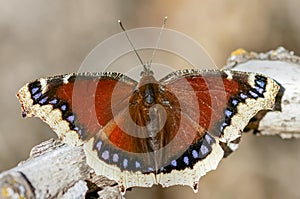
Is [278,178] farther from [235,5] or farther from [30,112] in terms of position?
[30,112]

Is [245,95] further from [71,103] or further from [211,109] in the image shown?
[71,103]

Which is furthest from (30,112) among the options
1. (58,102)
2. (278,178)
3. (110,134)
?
(278,178)

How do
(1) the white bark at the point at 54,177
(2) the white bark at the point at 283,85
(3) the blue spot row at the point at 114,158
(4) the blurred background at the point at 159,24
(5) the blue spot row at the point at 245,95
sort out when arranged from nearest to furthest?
(1) the white bark at the point at 54,177 < (3) the blue spot row at the point at 114,158 < (5) the blue spot row at the point at 245,95 < (2) the white bark at the point at 283,85 < (4) the blurred background at the point at 159,24

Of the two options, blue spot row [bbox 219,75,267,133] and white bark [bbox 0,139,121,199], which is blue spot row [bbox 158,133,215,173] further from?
white bark [bbox 0,139,121,199]

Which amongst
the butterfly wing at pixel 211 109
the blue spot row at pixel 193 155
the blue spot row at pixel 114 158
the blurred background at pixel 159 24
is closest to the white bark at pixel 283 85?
the butterfly wing at pixel 211 109

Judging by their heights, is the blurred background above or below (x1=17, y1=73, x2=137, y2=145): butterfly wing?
above

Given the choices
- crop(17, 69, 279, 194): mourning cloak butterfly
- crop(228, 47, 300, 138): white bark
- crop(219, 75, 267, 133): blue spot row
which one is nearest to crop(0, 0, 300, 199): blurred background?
crop(228, 47, 300, 138): white bark

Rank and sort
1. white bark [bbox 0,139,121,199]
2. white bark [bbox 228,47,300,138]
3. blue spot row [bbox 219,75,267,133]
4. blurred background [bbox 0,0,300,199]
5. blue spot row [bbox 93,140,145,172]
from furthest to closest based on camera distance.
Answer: blurred background [bbox 0,0,300,199] → white bark [bbox 228,47,300,138] → blue spot row [bbox 219,75,267,133] → blue spot row [bbox 93,140,145,172] → white bark [bbox 0,139,121,199]

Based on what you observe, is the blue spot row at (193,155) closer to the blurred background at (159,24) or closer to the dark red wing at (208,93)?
the dark red wing at (208,93)
